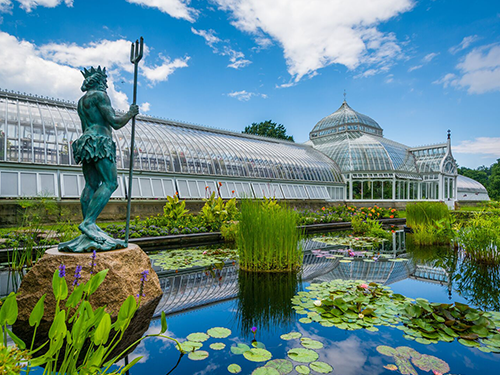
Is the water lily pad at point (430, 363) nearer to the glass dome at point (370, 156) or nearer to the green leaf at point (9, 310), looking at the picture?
the green leaf at point (9, 310)

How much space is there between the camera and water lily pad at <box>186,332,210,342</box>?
8.82 feet

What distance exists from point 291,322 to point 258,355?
2.65ft

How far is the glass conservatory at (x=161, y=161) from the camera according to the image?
10.7 m

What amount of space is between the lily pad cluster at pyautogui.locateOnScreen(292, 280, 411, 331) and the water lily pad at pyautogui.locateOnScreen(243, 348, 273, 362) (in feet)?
2.67

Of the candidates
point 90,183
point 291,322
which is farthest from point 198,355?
point 90,183

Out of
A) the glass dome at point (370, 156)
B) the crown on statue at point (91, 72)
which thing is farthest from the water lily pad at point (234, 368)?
the glass dome at point (370, 156)

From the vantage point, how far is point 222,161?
1664 centimetres

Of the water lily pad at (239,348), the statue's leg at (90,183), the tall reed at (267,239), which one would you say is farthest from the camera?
the tall reed at (267,239)

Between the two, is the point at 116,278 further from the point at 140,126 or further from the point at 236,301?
the point at 140,126

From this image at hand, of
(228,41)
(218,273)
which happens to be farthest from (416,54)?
(218,273)

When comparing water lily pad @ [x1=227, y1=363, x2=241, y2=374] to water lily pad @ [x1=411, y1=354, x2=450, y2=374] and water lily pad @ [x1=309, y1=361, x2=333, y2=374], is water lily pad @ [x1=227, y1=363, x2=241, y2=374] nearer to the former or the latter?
water lily pad @ [x1=309, y1=361, x2=333, y2=374]

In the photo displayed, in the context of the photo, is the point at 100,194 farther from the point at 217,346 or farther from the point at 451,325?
the point at 451,325

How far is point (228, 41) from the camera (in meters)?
15.6

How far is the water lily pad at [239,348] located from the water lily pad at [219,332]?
0.70ft
